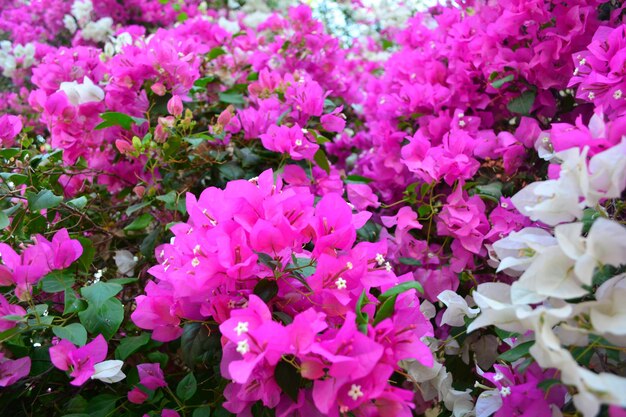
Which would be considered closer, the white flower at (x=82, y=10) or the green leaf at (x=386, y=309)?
the green leaf at (x=386, y=309)

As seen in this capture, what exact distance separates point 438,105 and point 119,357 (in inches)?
38.9

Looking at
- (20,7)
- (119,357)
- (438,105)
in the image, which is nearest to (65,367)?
(119,357)

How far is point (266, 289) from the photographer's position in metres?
0.72

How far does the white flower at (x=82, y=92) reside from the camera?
4.06 feet

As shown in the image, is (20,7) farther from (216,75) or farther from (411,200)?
(411,200)

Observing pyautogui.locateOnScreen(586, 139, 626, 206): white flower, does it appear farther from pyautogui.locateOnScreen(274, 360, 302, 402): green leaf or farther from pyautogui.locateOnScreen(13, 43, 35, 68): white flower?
pyautogui.locateOnScreen(13, 43, 35, 68): white flower

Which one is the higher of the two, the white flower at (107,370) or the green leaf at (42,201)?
the green leaf at (42,201)

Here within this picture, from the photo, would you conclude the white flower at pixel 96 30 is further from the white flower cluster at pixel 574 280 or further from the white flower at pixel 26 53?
the white flower cluster at pixel 574 280

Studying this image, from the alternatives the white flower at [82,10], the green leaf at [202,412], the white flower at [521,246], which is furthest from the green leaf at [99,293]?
the white flower at [82,10]

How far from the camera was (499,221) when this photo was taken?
3.41 feet

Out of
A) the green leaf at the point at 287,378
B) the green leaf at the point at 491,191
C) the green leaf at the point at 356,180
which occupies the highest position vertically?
the green leaf at the point at 491,191

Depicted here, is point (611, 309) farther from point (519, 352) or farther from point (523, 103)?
point (523, 103)

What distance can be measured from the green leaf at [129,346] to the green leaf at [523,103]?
98cm

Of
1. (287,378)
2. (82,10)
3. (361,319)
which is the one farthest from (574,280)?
(82,10)
